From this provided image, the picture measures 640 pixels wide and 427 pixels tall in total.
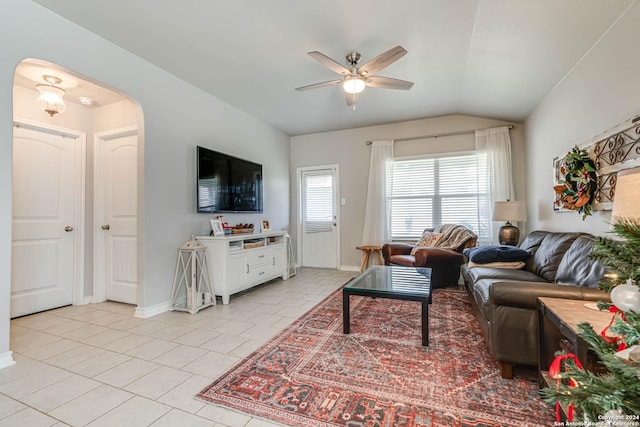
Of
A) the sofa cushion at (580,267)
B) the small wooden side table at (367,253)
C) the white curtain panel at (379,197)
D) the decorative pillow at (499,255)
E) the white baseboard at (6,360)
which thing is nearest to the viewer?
the sofa cushion at (580,267)

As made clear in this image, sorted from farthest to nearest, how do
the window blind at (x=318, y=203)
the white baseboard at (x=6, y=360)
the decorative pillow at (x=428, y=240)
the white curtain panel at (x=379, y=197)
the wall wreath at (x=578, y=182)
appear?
the window blind at (x=318, y=203)
the white curtain panel at (x=379, y=197)
the decorative pillow at (x=428, y=240)
the wall wreath at (x=578, y=182)
the white baseboard at (x=6, y=360)

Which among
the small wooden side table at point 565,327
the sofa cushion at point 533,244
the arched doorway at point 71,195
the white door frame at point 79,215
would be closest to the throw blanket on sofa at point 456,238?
the sofa cushion at point 533,244

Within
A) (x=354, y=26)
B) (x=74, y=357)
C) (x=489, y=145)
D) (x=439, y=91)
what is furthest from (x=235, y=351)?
(x=489, y=145)

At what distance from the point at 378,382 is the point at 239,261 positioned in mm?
2257

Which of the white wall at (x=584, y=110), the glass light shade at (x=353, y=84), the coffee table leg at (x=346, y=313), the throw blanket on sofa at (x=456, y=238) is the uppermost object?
the glass light shade at (x=353, y=84)

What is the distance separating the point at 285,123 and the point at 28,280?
390cm

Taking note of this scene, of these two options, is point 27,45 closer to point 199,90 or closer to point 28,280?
point 199,90

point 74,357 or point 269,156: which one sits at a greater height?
point 269,156

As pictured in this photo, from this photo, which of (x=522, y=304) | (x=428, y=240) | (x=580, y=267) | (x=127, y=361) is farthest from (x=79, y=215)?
(x=580, y=267)

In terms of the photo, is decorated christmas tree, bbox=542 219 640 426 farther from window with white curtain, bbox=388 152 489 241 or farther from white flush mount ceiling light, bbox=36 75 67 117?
white flush mount ceiling light, bbox=36 75 67 117

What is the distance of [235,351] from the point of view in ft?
6.92

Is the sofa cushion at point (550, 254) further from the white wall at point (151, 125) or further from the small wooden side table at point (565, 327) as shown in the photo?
the white wall at point (151, 125)

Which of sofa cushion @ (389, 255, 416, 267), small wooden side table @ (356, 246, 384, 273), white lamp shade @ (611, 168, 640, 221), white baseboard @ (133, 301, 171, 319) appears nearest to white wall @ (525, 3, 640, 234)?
white lamp shade @ (611, 168, 640, 221)

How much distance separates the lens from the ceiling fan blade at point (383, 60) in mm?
2217
